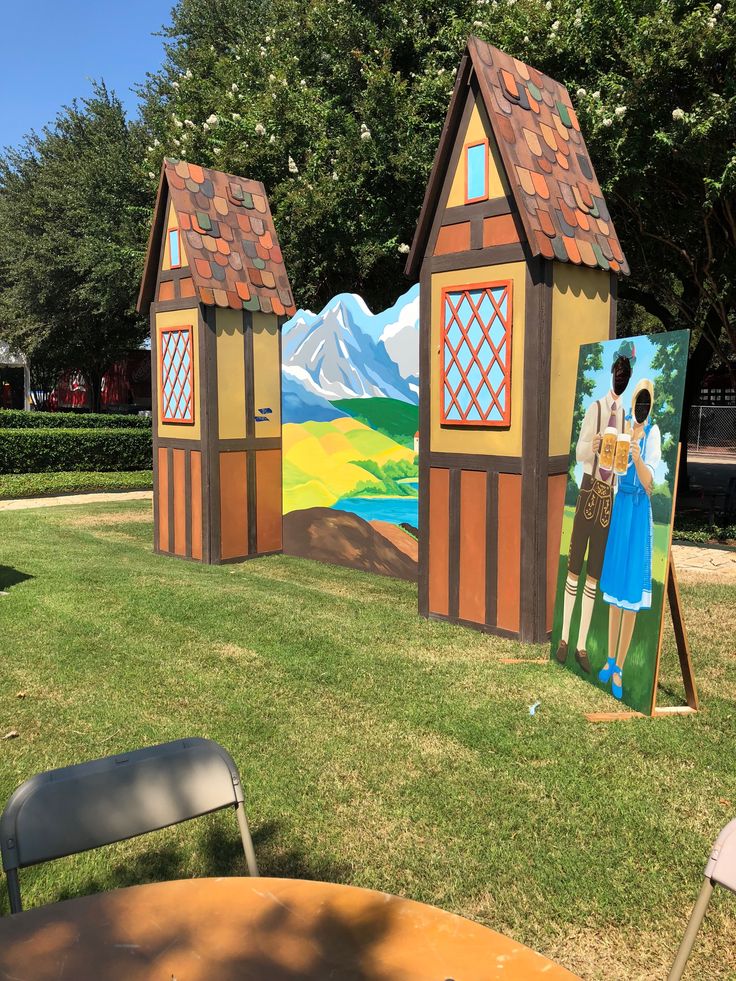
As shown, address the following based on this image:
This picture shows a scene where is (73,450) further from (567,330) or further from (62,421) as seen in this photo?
(567,330)

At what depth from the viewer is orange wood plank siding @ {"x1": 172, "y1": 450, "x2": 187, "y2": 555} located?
33.0 feet

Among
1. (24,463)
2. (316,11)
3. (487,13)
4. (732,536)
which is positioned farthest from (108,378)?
(732,536)

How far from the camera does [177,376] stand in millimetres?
10008

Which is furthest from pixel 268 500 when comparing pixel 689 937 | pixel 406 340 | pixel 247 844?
pixel 689 937

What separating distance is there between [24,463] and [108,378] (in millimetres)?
23396

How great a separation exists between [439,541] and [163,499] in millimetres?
4758

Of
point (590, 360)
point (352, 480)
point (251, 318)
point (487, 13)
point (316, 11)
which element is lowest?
point (352, 480)

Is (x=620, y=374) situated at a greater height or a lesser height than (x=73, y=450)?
greater

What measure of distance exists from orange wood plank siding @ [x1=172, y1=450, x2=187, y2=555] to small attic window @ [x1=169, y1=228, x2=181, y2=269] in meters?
2.36

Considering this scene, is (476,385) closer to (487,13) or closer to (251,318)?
(251,318)

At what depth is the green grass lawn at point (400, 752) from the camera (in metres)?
3.18

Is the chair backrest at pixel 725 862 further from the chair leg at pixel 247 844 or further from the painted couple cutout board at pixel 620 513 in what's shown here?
the painted couple cutout board at pixel 620 513

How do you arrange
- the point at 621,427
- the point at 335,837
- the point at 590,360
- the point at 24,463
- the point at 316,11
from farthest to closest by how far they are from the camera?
the point at 24,463, the point at 316,11, the point at 590,360, the point at 621,427, the point at 335,837

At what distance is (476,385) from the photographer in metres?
6.68
